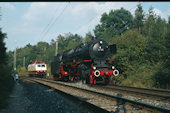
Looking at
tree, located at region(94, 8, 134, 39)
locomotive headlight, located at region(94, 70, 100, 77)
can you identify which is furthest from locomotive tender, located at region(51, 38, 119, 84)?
tree, located at region(94, 8, 134, 39)

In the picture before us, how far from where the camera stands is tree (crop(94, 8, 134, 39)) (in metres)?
69.9

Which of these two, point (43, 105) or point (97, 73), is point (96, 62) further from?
point (43, 105)

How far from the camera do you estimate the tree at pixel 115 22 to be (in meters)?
69.9

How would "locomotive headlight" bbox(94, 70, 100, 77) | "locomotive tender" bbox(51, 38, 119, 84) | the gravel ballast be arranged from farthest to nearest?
"locomotive tender" bbox(51, 38, 119, 84)
"locomotive headlight" bbox(94, 70, 100, 77)
the gravel ballast

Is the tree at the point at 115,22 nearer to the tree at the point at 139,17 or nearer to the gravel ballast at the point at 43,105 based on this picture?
the tree at the point at 139,17

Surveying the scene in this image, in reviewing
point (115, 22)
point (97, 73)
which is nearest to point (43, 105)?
point (97, 73)

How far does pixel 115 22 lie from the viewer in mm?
71562

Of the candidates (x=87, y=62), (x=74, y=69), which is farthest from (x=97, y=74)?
(x=74, y=69)

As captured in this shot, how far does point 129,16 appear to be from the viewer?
74250 mm

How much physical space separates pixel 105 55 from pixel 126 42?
4.73 metres

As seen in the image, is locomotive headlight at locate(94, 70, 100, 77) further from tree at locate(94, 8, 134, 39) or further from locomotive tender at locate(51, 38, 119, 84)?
tree at locate(94, 8, 134, 39)

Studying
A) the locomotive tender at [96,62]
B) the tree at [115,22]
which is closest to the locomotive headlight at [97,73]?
the locomotive tender at [96,62]

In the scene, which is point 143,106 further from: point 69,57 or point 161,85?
point 69,57

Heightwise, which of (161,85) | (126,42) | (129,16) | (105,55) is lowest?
(161,85)
